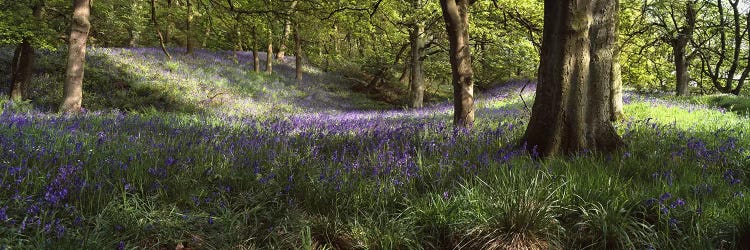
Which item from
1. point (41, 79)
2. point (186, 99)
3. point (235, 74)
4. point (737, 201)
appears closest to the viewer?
point (737, 201)

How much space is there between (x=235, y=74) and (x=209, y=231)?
773 inches

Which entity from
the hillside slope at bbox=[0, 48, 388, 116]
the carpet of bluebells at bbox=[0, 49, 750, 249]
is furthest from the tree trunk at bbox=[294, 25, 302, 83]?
the carpet of bluebells at bbox=[0, 49, 750, 249]

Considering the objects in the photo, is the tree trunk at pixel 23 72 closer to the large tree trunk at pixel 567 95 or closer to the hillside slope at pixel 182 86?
the hillside slope at pixel 182 86

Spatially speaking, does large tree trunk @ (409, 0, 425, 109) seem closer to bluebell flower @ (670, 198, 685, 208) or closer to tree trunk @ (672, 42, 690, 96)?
tree trunk @ (672, 42, 690, 96)

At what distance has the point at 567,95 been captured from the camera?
456 cm

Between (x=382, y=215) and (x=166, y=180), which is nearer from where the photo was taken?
(x=382, y=215)

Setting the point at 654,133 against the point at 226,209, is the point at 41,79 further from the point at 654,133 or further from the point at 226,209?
the point at 654,133

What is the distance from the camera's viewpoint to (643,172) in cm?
395

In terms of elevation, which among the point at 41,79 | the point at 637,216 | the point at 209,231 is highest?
the point at 41,79

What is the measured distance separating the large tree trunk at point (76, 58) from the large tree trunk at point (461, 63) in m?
7.61

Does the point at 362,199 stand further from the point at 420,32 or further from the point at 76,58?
the point at 420,32

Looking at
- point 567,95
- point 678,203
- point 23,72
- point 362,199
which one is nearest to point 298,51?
point 23,72

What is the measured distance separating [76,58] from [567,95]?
32.1ft

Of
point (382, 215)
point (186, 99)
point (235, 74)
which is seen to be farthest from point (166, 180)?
point (235, 74)
